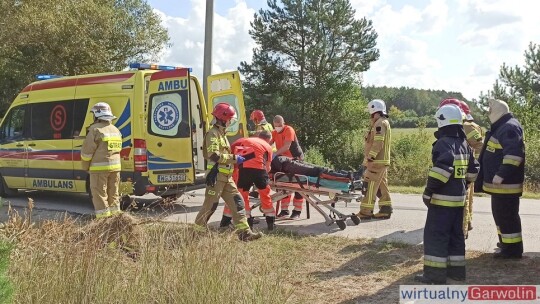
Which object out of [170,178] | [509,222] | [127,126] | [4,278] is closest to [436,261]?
[509,222]

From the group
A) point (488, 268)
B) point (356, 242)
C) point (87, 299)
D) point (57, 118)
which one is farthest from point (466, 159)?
point (57, 118)

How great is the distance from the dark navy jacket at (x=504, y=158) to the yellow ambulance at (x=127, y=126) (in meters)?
4.46

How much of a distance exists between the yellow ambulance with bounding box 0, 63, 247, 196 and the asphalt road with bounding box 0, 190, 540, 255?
18.7 inches

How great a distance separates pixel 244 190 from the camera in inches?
291

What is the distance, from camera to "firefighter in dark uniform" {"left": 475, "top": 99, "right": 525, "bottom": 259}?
568 centimetres

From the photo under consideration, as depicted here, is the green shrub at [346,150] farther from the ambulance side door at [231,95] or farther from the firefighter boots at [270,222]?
the firefighter boots at [270,222]

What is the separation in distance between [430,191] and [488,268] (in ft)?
4.14

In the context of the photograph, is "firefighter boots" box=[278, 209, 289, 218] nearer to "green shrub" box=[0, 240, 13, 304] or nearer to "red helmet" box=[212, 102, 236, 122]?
"red helmet" box=[212, 102, 236, 122]

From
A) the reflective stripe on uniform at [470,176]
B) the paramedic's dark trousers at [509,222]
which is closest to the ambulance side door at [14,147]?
the reflective stripe on uniform at [470,176]

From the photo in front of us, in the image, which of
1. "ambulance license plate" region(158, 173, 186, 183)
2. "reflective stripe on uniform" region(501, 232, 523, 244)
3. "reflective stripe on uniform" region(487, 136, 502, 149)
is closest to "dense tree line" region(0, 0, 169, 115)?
"ambulance license plate" region(158, 173, 186, 183)

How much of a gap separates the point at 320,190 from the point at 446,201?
250 centimetres

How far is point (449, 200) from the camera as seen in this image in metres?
5.05

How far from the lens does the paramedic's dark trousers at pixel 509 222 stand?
19.1 feet

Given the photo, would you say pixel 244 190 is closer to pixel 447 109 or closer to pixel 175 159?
pixel 175 159
